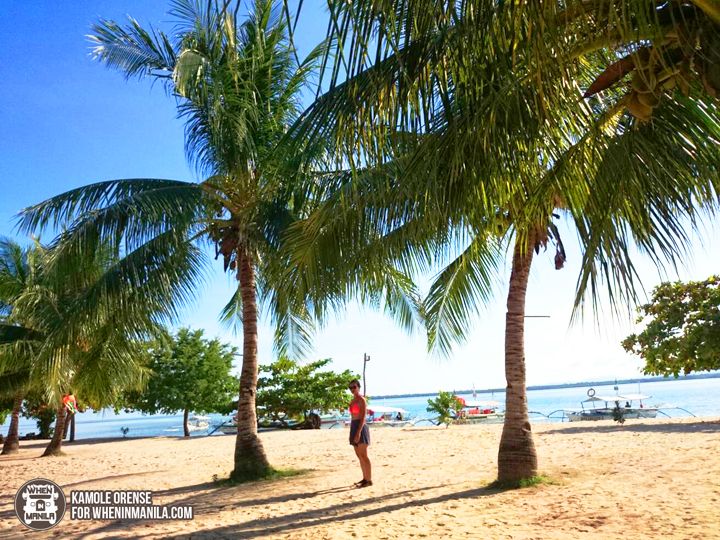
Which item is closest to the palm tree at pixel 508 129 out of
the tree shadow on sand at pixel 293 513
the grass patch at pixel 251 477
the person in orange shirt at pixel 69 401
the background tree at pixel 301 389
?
the tree shadow on sand at pixel 293 513

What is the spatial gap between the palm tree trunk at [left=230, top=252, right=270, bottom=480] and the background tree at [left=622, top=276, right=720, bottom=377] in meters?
11.5

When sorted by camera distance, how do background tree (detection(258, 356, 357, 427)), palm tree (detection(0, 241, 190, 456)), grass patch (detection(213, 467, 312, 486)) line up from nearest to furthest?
palm tree (detection(0, 241, 190, 456)) → grass patch (detection(213, 467, 312, 486)) → background tree (detection(258, 356, 357, 427))

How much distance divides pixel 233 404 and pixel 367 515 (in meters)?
23.1

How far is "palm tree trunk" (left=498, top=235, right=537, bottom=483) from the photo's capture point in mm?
7820

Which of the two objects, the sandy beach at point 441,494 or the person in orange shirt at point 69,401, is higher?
the person in orange shirt at point 69,401

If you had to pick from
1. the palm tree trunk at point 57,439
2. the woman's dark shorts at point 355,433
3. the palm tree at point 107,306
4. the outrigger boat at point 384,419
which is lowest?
the outrigger boat at point 384,419

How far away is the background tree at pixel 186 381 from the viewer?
27.7m

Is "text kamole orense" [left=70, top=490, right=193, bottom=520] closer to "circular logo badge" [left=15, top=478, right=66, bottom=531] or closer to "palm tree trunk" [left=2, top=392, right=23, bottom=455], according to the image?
"circular logo badge" [left=15, top=478, right=66, bottom=531]

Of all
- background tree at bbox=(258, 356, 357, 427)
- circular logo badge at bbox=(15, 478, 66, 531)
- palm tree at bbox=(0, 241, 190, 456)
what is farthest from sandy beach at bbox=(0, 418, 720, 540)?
background tree at bbox=(258, 356, 357, 427)

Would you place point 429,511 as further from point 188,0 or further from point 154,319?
point 188,0

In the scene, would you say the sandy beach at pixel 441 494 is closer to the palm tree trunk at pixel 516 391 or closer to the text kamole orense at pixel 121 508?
the text kamole orense at pixel 121 508

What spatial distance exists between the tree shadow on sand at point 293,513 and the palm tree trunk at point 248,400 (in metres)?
1.00

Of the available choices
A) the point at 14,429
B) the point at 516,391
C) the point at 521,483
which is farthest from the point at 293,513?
the point at 14,429

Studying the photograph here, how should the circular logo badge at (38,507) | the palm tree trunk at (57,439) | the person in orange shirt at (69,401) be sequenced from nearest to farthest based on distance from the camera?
the circular logo badge at (38,507), the person in orange shirt at (69,401), the palm tree trunk at (57,439)
